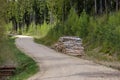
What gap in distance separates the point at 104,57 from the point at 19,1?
8302 cm

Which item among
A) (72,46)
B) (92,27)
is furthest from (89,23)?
(72,46)

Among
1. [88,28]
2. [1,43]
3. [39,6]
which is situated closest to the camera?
[1,43]

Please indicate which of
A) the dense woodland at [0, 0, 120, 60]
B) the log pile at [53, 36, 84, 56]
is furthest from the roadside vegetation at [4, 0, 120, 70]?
the log pile at [53, 36, 84, 56]

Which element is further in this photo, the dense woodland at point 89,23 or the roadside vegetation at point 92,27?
the dense woodland at point 89,23

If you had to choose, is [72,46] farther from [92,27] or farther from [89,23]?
[89,23]

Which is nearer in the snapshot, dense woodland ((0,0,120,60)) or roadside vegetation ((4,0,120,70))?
roadside vegetation ((4,0,120,70))

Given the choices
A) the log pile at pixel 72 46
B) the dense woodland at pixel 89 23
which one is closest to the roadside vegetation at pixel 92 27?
the dense woodland at pixel 89 23

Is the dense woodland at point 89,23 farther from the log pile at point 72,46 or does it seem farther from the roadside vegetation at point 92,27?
the log pile at point 72,46

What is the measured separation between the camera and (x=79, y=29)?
36844 mm

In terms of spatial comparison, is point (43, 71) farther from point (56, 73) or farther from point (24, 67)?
point (24, 67)

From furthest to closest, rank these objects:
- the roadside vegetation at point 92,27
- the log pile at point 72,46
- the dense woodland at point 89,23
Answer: the log pile at point 72,46 < the dense woodland at point 89,23 < the roadside vegetation at point 92,27

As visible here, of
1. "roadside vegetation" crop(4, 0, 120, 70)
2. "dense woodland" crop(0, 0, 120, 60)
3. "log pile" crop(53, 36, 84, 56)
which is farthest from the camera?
"log pile" crop(53, 36, 84, 56)

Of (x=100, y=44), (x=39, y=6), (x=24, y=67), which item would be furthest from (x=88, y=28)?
(x=39, y=6)

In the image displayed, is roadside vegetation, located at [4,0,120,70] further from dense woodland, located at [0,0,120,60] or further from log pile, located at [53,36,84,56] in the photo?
log pile, located at [53,36,84,56]
